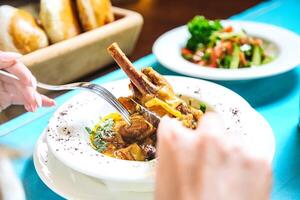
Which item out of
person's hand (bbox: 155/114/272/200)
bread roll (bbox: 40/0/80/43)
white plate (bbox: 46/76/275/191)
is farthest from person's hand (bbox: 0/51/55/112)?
bread roll (bbox: 40/0/80/43)

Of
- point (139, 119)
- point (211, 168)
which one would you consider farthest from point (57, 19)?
point (211, 168)

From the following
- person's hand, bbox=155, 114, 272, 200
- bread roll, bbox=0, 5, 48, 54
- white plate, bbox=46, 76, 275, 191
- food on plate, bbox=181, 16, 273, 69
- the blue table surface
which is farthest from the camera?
bread roll, bbox=0, 5, 48, 54

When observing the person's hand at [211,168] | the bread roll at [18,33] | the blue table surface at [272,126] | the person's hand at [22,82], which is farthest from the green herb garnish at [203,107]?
the bread roll at [18,33]

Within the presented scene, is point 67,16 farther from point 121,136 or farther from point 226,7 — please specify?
point 226,7

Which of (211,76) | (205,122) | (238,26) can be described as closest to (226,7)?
(238,26)

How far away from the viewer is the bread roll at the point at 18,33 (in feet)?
4.00

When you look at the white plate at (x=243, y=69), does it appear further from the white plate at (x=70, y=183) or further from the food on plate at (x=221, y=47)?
the white plate at (x=70, y=183)

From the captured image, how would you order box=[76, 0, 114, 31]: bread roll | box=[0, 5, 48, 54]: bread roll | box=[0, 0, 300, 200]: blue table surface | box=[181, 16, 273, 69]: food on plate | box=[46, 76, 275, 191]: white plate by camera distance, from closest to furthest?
box=[46, 76, 275, 191]: white plate < box=[0, 0, 300, 200]: blue table surface < box=[181, 16, 273, 69]: food on plate < box=[0, 5, 48, 54]: bread roll < box=[76, 0, 114, 31]: bread roll

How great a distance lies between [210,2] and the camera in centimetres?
216

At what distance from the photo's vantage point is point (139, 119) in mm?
709

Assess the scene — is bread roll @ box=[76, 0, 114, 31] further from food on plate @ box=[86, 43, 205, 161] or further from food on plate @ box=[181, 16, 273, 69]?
food on plate @ box=[86, 43, 205, 161]

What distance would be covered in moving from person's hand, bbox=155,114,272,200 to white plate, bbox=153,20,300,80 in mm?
589

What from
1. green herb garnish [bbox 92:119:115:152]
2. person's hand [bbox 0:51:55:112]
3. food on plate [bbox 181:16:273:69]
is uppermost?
person's hand [bbox 0:51:55:112]

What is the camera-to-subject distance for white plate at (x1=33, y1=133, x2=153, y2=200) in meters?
0.61
